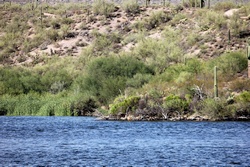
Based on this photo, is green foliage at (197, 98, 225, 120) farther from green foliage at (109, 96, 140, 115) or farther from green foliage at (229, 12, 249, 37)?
green foliage at (229, 12, 249, 37)

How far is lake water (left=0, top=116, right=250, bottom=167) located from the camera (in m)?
32.0

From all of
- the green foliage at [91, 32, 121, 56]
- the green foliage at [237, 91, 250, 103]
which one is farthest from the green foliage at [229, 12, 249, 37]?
the green foliage at [237, 91, 250, 103]

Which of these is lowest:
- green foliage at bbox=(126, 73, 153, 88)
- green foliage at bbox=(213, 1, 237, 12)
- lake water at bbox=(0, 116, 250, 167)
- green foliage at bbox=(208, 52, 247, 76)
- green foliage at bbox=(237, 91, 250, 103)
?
lake water at bbox=(0, 116, 250, 167)

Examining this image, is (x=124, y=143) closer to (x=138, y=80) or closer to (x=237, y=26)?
(x=138, y=80)

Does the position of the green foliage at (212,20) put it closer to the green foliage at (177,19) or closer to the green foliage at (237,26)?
the green foliage at (237,26)

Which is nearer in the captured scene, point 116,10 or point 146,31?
point 146,31

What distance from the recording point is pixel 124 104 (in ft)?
197

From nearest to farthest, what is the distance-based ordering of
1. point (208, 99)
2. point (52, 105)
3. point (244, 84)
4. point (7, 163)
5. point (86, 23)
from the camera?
point (7, 163)
point (208, 99)
point (244, 84)
point (52, 105)
point (86, 23)

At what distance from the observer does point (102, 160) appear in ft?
106

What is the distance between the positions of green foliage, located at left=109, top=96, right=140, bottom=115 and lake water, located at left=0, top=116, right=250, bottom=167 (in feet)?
6.96

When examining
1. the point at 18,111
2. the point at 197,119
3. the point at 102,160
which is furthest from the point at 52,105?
the point at 102,160

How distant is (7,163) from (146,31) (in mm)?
88080

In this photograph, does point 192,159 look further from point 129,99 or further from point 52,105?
point 52,105

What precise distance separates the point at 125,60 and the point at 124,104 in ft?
76.9
